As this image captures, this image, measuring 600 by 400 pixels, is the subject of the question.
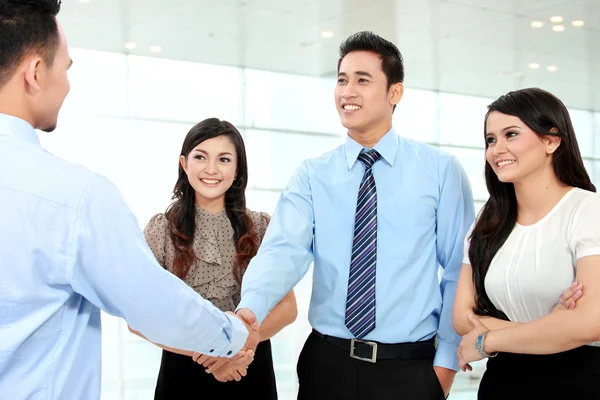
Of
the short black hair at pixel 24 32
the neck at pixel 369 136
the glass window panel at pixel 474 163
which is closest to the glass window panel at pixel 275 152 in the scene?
the glass window panel at pixel 474 163

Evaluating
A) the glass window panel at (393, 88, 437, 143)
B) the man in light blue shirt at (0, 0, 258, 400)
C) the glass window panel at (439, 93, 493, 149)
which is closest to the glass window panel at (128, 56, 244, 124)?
the glass window panel at (393, 88, 437, 143)

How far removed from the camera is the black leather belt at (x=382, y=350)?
2.92 metres

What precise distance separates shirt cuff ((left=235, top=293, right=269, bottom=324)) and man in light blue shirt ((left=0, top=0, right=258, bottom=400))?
105 cm

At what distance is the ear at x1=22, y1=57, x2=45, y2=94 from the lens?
183 cm

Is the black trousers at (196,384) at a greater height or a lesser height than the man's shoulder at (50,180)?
lesser

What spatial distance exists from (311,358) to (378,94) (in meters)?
1.08

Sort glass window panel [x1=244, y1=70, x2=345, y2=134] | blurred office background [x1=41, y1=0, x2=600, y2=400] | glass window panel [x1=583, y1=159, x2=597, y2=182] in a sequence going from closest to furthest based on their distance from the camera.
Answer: blurred office background [x1=41, y1=0, x2=600, y2=400] → glass window panel [x1=583, y1=159, x2=597, y2=182] → glass window panel [x1=244, y1=70, x2=345, y2=134]

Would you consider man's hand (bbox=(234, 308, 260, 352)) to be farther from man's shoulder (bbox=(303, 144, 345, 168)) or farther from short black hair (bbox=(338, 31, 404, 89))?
short black hair (bbox=(338, 31, 404, 89))

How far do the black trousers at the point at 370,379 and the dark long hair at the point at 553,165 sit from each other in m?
0.32

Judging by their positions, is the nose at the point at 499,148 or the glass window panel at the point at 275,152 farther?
the glass window panel at the point at 275,152

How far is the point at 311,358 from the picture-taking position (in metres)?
3.06

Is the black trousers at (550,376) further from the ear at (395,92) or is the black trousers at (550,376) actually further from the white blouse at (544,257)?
the ear at (395,92)

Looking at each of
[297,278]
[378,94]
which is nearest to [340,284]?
[297,278]

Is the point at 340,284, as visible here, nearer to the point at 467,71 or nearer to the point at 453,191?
the point at 453,191
